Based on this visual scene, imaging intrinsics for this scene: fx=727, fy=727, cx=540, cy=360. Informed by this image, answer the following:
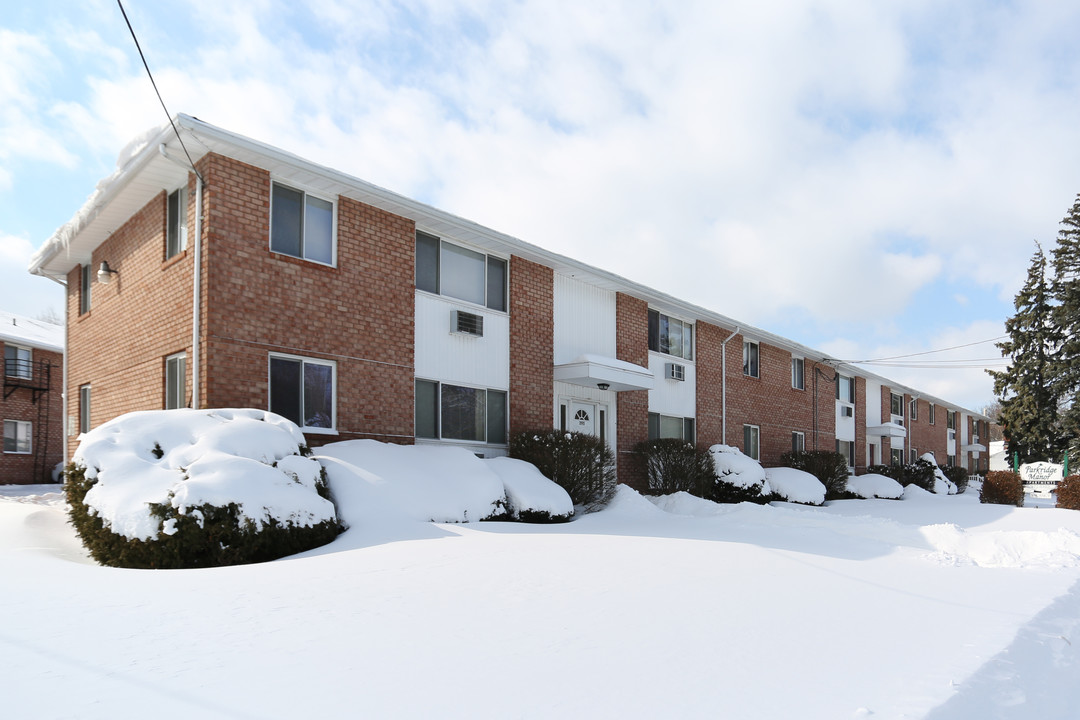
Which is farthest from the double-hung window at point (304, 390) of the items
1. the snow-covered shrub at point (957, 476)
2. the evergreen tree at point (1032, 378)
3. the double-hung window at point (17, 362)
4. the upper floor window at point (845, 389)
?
the evergreen tree at point (1032, 378)

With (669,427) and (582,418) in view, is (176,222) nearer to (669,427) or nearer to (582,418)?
(582,418)

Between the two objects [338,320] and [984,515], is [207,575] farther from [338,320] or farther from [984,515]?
[984,515]

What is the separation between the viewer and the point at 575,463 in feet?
40.1

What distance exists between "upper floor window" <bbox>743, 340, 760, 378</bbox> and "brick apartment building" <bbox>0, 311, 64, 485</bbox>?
75.8 ft

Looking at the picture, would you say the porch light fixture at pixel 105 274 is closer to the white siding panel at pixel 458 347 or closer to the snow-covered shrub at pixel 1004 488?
the white siding panel at pixel 458 347

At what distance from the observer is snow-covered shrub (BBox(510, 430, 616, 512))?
480 inches

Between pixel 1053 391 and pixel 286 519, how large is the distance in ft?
120

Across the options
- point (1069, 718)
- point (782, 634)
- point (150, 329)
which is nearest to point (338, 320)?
point (150, 329)

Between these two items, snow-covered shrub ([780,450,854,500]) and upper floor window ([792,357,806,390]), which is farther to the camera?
upper floor window ([792,357,806,390])

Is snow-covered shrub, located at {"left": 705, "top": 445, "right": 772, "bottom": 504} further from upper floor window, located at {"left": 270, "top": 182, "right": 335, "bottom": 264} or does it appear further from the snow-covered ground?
upper floor window, located at {"left": 270, "top": 182, "right": 335, "bottom": 264}

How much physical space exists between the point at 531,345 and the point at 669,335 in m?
5.77

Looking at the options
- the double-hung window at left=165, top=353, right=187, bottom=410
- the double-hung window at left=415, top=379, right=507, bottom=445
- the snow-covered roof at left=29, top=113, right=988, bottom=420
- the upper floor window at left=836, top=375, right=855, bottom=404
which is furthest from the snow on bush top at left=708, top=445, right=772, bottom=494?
the upper floor window at left=836, top=375, right=855, bottom=404

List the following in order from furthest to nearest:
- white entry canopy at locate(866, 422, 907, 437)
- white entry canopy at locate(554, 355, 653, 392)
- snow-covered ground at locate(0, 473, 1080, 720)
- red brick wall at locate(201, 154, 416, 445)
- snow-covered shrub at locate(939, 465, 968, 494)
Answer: snow-covered shrub at locate(939, 465, 968, 494) → white entry canopy at locate(866, 422, 907, 437) → white entry canopy at locate(554, 355, 653, 392) → red brick wall at locate(201, 154, 416, 445) → snow-covered ground at locate(0, 473, 1080, 720)

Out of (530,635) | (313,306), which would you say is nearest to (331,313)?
(313,306)
